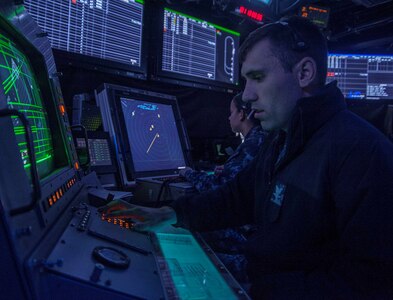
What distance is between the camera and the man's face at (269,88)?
3.95 ft

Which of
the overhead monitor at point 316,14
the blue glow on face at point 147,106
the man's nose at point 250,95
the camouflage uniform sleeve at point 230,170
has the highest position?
the overhead monitor at point 316,14

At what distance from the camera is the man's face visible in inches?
47.4

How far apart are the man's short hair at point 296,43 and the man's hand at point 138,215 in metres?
0.72

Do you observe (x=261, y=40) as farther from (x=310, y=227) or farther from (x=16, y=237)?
(x=16, y=237)

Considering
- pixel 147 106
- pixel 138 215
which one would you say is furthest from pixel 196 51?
pixel 138 215

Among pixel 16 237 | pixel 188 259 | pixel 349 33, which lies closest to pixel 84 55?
pixel 188 259

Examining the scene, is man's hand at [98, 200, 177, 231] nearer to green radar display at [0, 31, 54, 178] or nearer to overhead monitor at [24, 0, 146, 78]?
green radar display at [0, 31, 54, 178]

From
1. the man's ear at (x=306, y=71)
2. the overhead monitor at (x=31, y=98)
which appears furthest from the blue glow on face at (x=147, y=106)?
the man's ear at (x=306, y=71)

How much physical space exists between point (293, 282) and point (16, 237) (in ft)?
2.19

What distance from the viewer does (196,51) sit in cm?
305

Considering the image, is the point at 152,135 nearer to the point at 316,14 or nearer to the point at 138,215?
the point at 138,215

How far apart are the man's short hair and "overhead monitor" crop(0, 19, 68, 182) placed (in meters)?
0.86

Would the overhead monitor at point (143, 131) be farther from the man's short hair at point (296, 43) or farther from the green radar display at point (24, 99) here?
the man's short hair at point (296, 43)

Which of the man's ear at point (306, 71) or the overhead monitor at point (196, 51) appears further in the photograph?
the overhead monitor at point (196, 51)
